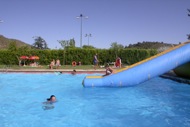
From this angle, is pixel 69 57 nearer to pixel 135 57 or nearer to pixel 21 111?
pixel 135 57

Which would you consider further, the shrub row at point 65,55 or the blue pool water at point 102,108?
the shrub row at point 65,55

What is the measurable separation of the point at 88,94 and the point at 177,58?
15.1ft

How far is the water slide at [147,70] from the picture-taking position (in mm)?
11180

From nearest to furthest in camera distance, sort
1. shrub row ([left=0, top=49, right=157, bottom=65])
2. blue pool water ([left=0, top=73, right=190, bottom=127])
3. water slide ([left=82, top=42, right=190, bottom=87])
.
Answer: blue pool water ([left=0, top=73, right=190, bottom=127]), water slide ([left=82, top=42, right=190, bottom=87]), shrub row ([left=0, top=49, right=157, bottom=65])

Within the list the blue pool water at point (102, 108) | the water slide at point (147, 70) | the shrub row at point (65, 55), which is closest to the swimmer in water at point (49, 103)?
the blue pool water at point (102, 108)

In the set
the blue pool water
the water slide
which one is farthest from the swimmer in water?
the water slide

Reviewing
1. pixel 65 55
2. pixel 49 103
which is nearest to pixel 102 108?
pixel 49 103

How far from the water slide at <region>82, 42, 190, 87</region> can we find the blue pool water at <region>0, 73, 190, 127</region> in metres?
0.36

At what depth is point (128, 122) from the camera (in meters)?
7.06

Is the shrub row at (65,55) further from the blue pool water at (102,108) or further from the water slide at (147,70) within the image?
the water slide at (147,70)

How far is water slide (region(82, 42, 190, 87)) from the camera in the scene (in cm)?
1118

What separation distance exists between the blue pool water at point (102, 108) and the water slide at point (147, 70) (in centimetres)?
36

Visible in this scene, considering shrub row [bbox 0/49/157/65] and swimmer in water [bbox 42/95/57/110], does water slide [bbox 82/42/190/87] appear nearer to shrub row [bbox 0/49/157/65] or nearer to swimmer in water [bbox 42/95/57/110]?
swimmer in water [bbox 42/95/57/110]

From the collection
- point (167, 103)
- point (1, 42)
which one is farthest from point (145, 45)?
point (167, 103)
